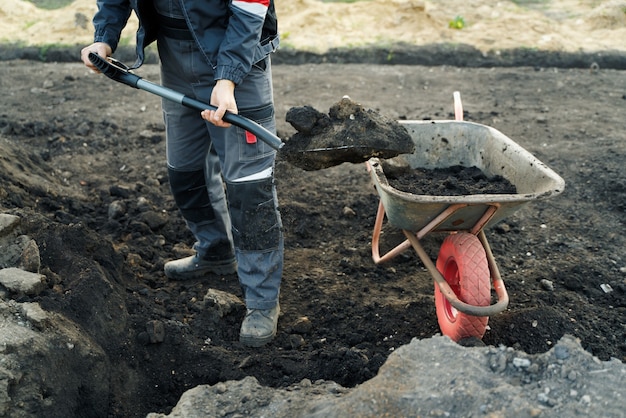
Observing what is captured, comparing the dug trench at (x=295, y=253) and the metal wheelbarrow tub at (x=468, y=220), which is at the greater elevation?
the metal wheelbarrow tub at (x=468, y=220)

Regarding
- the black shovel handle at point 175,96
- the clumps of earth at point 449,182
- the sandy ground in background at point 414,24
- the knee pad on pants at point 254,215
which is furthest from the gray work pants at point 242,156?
the sandy ground in background at point 414,24

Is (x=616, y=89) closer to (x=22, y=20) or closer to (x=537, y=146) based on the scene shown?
(x=537, y=146)

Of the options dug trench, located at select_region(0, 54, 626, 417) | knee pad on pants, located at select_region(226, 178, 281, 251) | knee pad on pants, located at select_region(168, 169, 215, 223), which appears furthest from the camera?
knee pad on pants, located at select_region(168, 169, 215, 223)

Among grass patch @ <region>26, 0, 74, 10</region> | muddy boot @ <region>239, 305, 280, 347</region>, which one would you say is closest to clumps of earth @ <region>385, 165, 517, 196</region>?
muddy boot @ <region>239, 305, 280, 347</region>

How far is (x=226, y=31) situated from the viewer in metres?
2.90

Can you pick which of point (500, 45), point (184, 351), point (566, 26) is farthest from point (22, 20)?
point (184, 351)

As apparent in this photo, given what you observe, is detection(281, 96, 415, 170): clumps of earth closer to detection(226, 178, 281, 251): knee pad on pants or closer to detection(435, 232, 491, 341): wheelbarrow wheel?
detection(226, 178, 281, 251): knee pad on pants

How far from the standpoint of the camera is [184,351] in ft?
10.3

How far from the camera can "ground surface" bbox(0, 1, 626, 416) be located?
3.12 metres

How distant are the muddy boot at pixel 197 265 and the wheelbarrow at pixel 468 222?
92cm

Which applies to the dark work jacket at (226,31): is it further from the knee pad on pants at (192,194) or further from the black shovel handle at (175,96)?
the knee pad on pants at (192,194)

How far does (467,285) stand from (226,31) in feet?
5.11

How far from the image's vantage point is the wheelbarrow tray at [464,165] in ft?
9.42

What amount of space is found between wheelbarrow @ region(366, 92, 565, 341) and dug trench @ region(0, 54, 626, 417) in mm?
294
